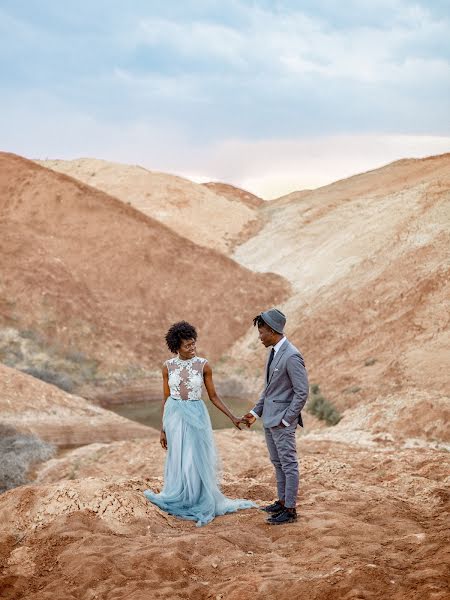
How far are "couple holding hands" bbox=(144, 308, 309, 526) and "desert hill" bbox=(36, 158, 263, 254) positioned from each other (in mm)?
29343

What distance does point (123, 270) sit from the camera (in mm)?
27312

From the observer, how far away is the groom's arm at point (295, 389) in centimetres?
592

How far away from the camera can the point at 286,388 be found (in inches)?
238

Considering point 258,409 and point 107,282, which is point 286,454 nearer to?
point 258,409

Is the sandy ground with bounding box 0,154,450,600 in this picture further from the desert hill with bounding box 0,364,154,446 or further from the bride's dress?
the bride's dress

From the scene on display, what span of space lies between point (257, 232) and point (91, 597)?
34743 millimetres

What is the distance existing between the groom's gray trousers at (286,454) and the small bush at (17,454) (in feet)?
A: 22.7

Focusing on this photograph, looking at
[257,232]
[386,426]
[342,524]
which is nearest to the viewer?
[342,524]

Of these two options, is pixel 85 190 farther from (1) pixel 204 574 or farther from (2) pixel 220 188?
(1) pixel 204 574

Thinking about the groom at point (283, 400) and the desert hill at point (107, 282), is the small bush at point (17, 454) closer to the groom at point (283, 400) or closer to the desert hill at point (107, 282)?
the groom at point (283, 400)

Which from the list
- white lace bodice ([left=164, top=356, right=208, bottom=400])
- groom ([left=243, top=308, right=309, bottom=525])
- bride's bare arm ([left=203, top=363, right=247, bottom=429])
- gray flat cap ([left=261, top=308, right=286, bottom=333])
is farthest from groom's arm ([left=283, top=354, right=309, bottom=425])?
white lace bodice ([left=164, top=356, right=208, bottom=400])

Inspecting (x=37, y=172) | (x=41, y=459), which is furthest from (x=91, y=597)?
(x=37, y=172)

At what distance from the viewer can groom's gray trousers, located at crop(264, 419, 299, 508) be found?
19.8ft

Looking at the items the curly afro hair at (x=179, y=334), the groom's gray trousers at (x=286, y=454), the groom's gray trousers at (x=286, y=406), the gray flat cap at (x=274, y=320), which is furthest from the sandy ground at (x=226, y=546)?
the gray flat cap at (x=274, y=320)
